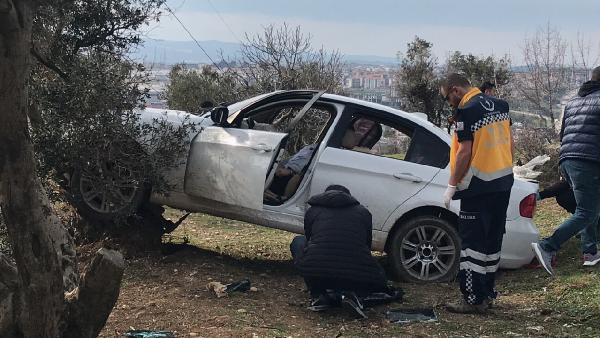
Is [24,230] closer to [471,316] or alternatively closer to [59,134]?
[59,134]

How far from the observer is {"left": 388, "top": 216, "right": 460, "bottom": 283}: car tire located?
6633mm

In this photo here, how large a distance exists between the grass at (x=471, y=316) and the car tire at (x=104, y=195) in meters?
1.08

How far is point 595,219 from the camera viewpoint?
677 centimetres

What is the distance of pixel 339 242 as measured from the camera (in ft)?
17.6

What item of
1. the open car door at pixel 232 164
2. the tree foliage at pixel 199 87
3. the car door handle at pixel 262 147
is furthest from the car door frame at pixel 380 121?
the tree foliage at pixel 199 87

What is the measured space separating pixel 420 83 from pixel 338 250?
70.2 ft

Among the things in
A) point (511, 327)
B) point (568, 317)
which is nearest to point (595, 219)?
point (568, 317)

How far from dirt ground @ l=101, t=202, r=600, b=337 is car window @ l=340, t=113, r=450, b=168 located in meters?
1.24

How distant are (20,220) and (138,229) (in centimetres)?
356

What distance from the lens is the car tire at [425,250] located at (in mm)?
6633

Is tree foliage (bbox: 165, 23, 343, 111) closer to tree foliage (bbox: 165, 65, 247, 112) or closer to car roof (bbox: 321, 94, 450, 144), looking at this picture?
tree foliage (bbox: 165, 65, 247, 112)

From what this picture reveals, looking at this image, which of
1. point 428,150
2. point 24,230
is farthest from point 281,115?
point 24,230

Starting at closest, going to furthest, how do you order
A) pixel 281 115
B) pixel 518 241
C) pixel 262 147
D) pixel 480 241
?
pixel 480 241 < pixel 262 147 < pixel 518 241 < pixel 281 115

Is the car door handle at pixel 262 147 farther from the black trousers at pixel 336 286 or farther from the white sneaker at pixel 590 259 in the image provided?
the white sneaker at pixel 590 259
